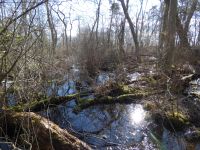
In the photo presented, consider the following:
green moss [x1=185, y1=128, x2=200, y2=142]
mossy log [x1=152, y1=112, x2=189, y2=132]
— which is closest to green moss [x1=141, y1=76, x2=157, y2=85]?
mossy log [x1=152, y1=112, x2=189, y2=132]

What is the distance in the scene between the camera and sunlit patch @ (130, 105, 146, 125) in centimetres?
939

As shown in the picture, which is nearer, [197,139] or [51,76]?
[197,139]

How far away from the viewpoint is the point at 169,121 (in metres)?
8.66

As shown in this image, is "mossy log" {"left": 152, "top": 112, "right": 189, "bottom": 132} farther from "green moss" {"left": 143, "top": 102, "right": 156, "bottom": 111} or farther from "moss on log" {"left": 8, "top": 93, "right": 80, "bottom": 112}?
"moss on log" {"left": 8, "top": 93, "right": 80, "bottom": 112}

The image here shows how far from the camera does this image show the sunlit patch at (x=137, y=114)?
939cm

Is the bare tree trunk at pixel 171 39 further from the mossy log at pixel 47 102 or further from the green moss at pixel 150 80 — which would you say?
the mossy log at pixel 47 102

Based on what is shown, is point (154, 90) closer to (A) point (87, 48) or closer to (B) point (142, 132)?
(B) point (142, 132)

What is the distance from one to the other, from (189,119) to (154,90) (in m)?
2.54

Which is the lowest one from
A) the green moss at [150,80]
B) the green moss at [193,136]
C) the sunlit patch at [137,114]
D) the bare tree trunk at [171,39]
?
the green moss at [193,136]

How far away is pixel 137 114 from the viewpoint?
990cm

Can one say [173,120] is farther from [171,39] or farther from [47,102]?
[171,39]

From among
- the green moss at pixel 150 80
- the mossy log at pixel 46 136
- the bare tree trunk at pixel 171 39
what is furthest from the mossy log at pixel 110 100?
the mossy log at pixel 46 136

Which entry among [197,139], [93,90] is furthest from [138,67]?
[197,139]

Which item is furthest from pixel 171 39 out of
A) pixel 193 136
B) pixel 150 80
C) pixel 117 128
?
pixel 193 136
